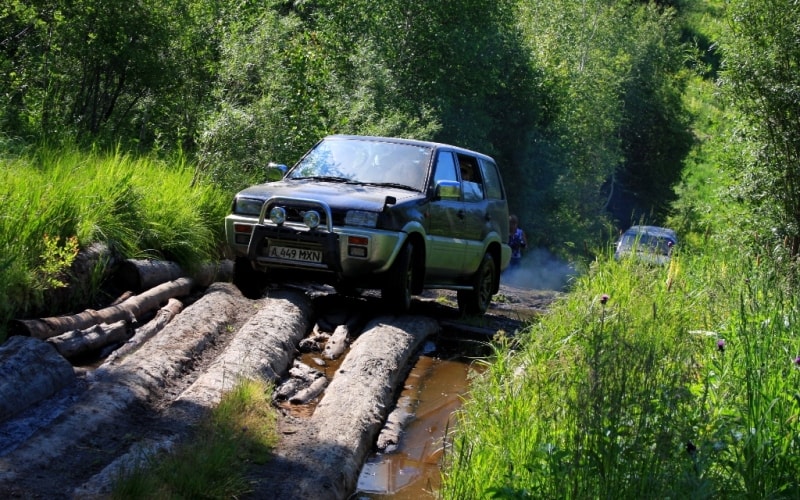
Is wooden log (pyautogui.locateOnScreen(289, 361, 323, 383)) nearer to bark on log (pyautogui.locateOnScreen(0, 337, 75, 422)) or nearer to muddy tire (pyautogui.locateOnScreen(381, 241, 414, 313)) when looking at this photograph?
muddy tire (pyautogui.locateOnScreen(381, 241, 414, 313))

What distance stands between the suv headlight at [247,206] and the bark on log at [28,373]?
11.9ft

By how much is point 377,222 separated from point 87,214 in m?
2.72

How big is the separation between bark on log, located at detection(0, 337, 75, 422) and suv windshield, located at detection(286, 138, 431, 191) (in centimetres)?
479

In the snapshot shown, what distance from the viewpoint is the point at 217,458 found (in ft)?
17.8

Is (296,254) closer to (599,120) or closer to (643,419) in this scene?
(643,419)

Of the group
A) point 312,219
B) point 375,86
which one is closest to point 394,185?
point 312,219

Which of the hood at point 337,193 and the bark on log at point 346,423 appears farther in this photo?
the hood at point 337,193

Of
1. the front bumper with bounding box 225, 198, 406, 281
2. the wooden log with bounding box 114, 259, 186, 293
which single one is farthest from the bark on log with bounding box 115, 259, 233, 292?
the front bumper with bounding box 225, 198, 406, 281

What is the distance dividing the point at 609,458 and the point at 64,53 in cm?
1278

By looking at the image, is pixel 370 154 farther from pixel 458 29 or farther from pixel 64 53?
pixel 458 29

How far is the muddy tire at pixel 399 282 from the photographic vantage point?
10492mm

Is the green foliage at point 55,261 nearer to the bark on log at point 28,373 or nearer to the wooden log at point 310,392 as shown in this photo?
the bark on log at point 28,373

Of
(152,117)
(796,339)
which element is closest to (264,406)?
(796,339)

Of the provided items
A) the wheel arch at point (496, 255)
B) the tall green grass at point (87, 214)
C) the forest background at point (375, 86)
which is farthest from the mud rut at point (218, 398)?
the forest background at point (375, 86)
